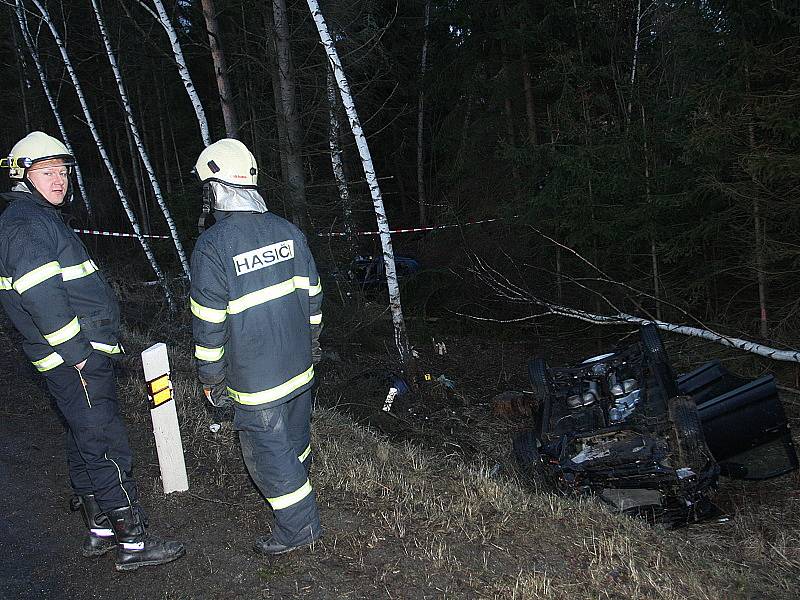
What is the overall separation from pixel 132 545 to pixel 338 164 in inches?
463

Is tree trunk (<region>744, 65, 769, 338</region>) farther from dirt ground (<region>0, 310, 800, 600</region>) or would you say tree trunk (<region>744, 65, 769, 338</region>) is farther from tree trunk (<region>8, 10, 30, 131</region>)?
tree trunk (<region>8, 10, 30, 131</region>)

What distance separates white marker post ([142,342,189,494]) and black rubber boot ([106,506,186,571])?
90 cm

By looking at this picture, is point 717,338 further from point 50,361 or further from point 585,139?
point 50,361

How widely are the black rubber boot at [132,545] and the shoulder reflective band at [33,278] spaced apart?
131 centimetres

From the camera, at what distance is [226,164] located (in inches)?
146

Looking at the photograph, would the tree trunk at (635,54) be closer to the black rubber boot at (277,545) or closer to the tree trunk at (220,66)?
the tree trunk at (220,66)

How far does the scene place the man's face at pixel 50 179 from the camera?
12.4 feet

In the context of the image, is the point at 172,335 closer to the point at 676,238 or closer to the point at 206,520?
the point at 206,520

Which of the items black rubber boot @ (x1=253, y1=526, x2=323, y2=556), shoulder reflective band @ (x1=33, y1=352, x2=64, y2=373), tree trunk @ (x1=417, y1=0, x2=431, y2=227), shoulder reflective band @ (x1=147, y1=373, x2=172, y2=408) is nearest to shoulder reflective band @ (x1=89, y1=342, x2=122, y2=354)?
shoulder reflective band @ (x1=33, y1=352, x2=64, y2=373)

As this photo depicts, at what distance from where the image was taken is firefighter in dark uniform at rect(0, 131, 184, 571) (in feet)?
11.6

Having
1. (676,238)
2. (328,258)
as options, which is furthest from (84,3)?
(676,238)

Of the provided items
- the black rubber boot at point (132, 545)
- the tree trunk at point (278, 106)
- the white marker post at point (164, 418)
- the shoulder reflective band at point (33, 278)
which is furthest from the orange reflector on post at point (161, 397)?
the tree trunk at point (278, 106)

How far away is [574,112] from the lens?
14.1m

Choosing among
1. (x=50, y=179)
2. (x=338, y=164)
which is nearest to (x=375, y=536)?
(x=50, y=179)
